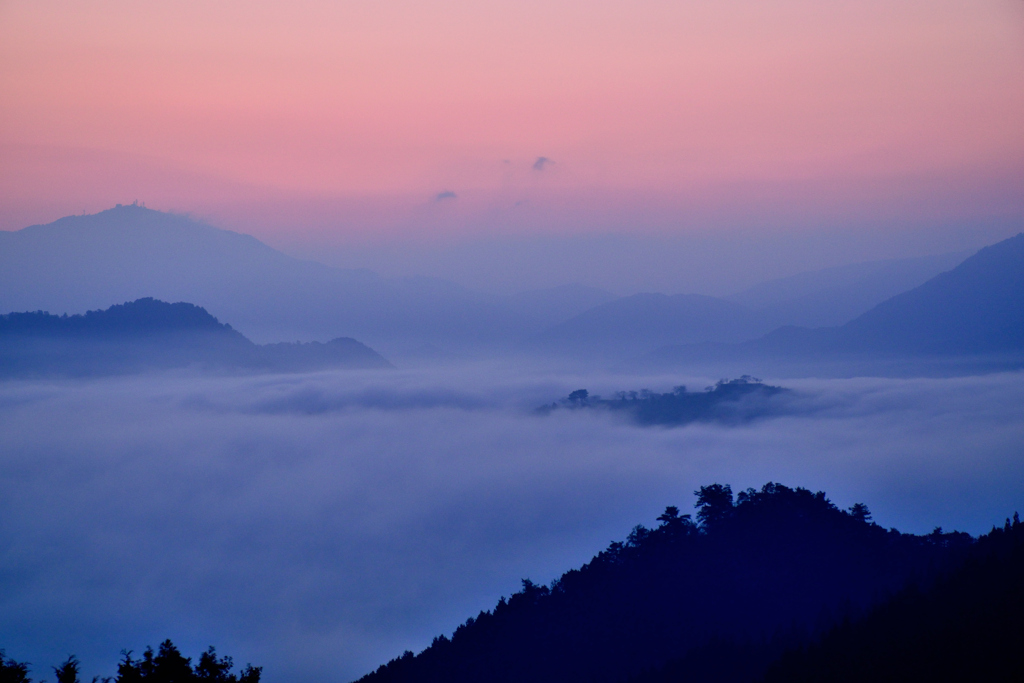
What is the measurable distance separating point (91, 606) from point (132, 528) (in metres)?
36.3

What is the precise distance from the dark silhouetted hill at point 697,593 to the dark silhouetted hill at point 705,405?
92429mm

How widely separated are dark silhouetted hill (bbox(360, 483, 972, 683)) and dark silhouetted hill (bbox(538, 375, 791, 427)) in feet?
303

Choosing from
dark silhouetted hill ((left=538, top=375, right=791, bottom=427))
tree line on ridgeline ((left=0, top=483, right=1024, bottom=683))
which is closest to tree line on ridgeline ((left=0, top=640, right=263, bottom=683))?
tree line on ridgeline ((left=0, top=483, right=1024, bottom=683))

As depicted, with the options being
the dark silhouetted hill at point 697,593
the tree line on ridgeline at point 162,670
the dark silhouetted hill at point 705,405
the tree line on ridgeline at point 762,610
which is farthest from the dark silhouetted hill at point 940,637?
the dark silhouetted hill at point 705,405

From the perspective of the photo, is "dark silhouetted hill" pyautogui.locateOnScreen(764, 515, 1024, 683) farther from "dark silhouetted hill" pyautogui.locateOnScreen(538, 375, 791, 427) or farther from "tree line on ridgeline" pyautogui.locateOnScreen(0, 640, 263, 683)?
"dark silhouetted hill" pyautogui.locateOnScreen(538, 375, 791, 427)

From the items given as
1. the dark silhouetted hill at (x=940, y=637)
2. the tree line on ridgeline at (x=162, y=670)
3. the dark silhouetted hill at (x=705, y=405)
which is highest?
the dark silhouetted hill at (x=705, y=405)

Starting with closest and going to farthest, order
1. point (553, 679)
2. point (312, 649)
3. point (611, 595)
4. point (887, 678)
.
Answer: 1. point (887, 678)
2. point (553, 679)
3. point (611, 595)
4. point (312, 649)

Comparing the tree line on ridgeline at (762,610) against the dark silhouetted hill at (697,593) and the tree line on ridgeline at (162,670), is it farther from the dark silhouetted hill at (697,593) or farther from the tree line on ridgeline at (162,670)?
the tree line on ridgeline at (162,670)

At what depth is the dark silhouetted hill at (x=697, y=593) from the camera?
40.3 metres

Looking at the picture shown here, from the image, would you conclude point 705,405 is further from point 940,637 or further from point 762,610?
point 940,637

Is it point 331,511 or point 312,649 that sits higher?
point 331,511

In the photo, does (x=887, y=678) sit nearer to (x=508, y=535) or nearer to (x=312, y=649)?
(x=312, y=649)

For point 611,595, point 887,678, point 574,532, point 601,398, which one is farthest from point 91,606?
point 887,678

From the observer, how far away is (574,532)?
130 metres
